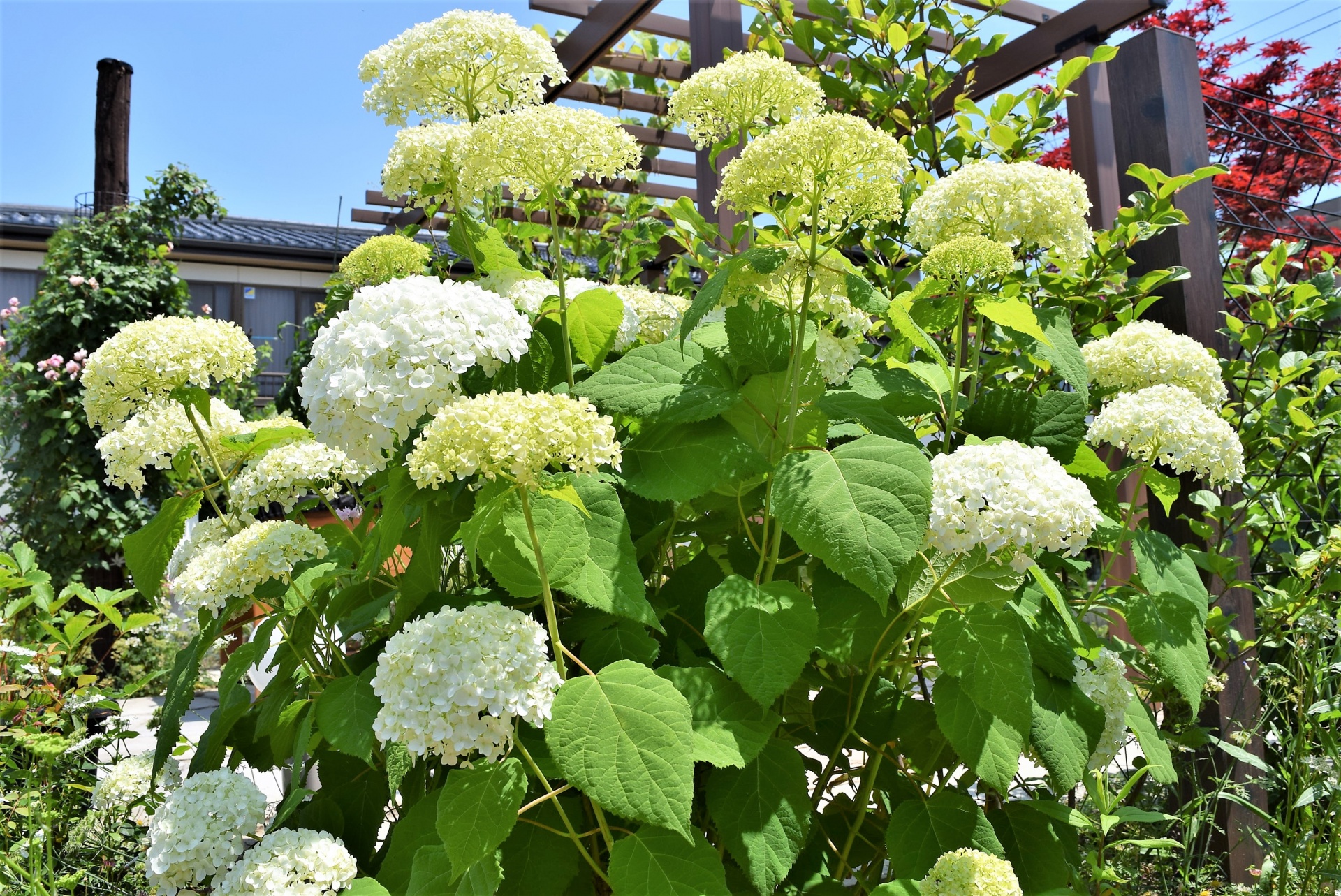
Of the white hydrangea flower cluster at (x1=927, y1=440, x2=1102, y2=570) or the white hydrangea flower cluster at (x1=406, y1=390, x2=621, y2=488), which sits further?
the white hydrangea flower cluster at (x1=927, y1=440, x2=1102, y2=570)

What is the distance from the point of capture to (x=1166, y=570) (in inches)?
54.6

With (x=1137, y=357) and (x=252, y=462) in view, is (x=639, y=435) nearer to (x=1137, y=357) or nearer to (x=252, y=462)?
(x=252, y=462)

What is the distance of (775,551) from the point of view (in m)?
1.18

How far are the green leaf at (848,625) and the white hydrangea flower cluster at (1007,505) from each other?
0.50ft

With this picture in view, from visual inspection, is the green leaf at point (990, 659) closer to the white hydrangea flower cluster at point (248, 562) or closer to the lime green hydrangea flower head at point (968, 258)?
the lime green hydrangea flower head at point (968, 258)

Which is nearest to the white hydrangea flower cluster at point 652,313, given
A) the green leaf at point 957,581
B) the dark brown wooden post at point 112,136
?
the green leaf at point 957,581

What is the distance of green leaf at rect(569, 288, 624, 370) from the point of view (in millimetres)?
1338

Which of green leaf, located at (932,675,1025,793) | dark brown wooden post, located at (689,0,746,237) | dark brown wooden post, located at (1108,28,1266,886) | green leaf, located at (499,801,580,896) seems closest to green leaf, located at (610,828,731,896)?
green leaf, located at (499,801,580,896)

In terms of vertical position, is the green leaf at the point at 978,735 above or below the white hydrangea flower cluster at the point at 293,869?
above

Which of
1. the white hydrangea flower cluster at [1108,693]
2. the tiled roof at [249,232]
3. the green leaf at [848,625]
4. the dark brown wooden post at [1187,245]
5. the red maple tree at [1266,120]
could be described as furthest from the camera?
the tiled roof at [249,232]

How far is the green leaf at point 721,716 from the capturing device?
1.02 meters

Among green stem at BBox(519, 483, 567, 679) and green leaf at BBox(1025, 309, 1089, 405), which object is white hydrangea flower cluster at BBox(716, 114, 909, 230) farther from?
green stem at BBox(519, 483, 567, 679)

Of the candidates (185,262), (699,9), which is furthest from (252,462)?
(185,262)

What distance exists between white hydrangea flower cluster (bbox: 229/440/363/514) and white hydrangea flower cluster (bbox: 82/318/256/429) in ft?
0.49
